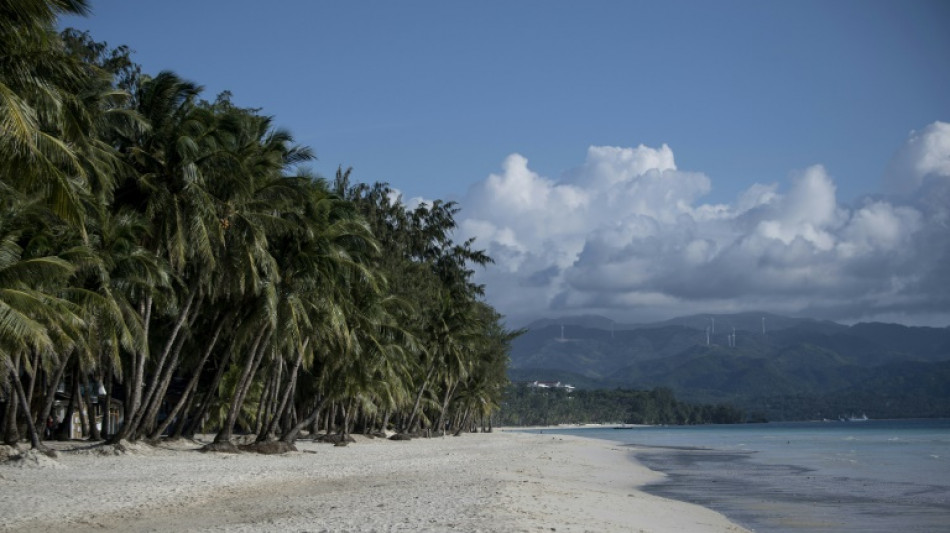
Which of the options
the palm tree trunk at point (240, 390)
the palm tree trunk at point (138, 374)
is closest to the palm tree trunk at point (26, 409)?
the palm tree trunk at point (138, 374)

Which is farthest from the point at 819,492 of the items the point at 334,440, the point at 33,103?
the point at 33,103

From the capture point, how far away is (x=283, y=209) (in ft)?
90.1

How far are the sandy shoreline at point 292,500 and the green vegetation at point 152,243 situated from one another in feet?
8.97

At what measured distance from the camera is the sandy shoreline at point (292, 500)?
12562 millimetres

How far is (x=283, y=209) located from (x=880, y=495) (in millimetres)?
20230

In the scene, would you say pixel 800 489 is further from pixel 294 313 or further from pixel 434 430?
pixel 434 430

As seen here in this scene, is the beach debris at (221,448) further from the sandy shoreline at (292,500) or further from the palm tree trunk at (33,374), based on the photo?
the palm tree trunk at (33,374)

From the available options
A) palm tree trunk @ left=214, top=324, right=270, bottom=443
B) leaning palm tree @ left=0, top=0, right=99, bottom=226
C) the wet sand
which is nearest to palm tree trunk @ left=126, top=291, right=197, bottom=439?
palm tree trunk @ left=214, top=324, right=270, bottom=443

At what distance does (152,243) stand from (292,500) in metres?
12.1

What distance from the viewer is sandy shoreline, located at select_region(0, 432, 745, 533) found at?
12562 mm

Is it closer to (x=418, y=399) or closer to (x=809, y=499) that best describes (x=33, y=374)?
(x=809, y=499)

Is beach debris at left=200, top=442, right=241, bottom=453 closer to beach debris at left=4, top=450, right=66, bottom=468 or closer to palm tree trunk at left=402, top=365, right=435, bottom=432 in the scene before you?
beach debris at left=4, top=450, right=66, bottom=468

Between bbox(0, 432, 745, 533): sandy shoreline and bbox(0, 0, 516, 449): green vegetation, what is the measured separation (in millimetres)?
2733

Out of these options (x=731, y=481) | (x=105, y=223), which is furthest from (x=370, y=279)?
(x=731, y=481)
